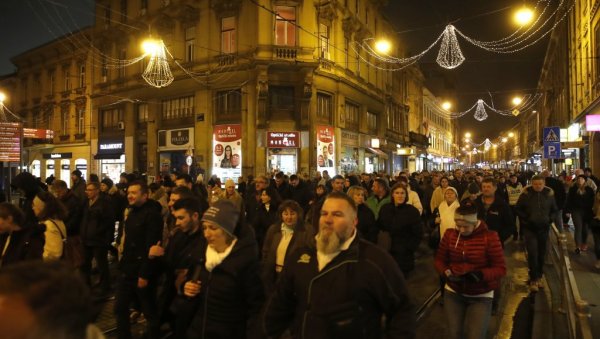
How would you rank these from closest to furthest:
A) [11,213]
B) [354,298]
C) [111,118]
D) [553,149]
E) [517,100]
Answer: [354,298], [11,213], [553,149], [517,100], [111,118]

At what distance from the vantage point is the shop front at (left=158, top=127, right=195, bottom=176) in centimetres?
2698

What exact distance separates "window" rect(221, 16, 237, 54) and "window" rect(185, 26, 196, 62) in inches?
93.7

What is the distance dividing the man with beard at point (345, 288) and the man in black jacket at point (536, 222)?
6.01 metres

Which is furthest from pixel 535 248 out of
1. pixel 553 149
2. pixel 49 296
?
pixel 553 149

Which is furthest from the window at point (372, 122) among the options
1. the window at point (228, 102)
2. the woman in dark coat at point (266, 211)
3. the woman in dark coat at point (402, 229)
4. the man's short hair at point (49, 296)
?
the man's short hair at point (49, 296)

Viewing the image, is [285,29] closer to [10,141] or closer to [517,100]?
[10,141]

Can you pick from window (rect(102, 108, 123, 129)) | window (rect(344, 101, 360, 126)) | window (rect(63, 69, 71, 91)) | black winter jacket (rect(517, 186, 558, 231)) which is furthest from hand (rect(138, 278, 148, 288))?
window (rect(63, 69, 71, 91))

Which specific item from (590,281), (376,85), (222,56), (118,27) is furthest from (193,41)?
(590,281)

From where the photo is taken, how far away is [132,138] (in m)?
30.7

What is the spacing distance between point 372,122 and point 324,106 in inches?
367

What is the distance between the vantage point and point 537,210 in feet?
25.0

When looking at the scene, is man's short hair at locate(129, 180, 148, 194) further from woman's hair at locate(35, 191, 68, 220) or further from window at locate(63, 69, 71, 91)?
window at locate(63, 69, 71, 91)

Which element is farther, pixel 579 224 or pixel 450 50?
pixel 450 50

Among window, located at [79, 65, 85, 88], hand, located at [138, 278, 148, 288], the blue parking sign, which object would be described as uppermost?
window, located at [79, 65, 85, 88]
